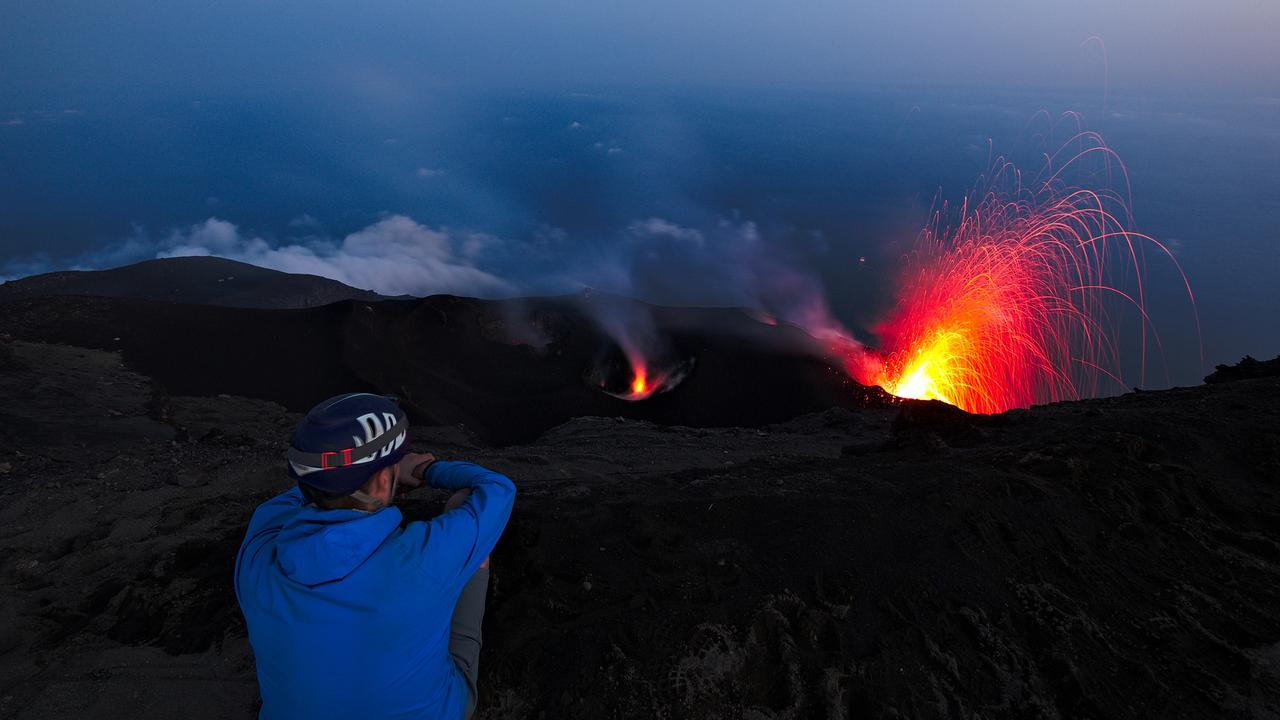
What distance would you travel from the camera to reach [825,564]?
12.1 ft

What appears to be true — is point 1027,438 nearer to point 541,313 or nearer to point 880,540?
point 880,540

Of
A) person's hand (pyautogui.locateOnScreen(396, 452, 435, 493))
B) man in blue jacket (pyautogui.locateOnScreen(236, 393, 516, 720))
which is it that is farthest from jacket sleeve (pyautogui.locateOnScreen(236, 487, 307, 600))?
person's hand (pyautogui.locateOnScreen(396, 452, 435, 493))

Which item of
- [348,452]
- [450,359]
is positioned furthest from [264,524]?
[450,359]

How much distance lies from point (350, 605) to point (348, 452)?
0.49 m

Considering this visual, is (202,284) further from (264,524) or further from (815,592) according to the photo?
(815,592)

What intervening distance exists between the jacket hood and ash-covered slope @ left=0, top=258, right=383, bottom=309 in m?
32.1

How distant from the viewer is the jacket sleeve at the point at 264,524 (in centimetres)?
203

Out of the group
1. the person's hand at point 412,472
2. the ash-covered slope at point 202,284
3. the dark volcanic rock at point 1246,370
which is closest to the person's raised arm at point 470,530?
the person's hand at point 412,472

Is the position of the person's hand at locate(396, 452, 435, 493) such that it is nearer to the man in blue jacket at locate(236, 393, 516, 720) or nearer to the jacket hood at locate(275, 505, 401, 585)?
the man in blue jacket at locate(236, 393, 516, 720)

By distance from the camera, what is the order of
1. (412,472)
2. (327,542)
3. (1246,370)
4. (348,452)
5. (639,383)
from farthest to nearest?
(639,383)
(1246,370)
(412,472)
(348,452)
(327,542)

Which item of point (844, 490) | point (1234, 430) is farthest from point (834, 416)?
point (844, 490)

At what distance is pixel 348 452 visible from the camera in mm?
2033

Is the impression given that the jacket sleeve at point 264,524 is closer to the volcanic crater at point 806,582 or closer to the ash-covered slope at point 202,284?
the volcanic crater at point 806,582

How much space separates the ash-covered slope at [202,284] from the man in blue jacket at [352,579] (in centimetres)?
3194
